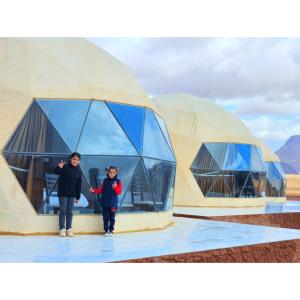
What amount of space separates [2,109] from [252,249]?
20.3 ft

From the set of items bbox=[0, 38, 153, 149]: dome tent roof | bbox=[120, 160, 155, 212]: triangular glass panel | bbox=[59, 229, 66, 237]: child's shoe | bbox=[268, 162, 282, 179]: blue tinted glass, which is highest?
bbox=[0, 38, 153, 149]: dome tent roof

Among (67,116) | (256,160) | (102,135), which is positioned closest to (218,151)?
(256,160)

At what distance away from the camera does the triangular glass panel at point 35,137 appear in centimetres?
1041

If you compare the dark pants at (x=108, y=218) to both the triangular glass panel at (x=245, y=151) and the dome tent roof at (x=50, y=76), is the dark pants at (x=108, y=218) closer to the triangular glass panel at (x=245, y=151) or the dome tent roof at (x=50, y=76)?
the dome tent roof at (x=50, y=76)

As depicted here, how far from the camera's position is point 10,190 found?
1029 cm

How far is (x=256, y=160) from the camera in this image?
25.0 metres

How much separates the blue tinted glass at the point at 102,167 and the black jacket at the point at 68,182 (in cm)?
62

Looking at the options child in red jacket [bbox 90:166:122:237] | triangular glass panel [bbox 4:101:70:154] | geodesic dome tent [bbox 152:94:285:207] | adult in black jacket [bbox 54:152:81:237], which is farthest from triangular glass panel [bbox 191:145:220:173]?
adult in black jacket [bbox 54:152:81:237]

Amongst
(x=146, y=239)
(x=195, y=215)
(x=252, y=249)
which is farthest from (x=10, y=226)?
(x=195, y=215)

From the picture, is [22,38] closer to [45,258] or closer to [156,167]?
[156,167]

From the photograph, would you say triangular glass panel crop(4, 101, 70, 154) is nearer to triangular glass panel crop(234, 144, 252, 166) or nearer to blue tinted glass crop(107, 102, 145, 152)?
blue tinted glass crop(107, 102, 145, 152)

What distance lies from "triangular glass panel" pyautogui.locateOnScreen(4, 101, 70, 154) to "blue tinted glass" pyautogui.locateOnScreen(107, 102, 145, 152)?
1.57 meters

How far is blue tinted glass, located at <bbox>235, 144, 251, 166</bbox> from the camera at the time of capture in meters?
24.0

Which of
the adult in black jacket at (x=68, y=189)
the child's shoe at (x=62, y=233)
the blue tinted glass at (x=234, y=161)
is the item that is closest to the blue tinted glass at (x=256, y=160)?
the blue tinted glass at (x=234, y=161)
